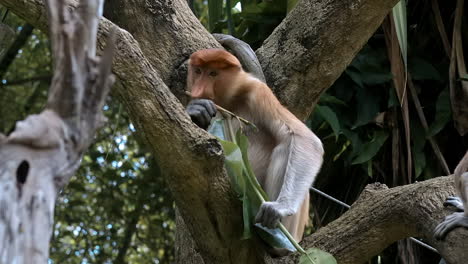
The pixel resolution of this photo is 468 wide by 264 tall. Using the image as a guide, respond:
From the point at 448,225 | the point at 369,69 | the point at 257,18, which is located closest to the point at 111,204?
the point at 257,18

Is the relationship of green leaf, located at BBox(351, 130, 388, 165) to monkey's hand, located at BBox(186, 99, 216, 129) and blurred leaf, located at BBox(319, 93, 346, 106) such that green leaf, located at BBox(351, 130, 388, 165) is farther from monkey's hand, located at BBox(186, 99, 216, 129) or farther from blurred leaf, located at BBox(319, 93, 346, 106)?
monkey's hand, located at BBox(186, 99, 216, 129)

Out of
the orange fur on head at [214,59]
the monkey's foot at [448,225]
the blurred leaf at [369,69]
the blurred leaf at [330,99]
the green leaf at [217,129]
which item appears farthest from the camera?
the blurred leaf at [369,69]

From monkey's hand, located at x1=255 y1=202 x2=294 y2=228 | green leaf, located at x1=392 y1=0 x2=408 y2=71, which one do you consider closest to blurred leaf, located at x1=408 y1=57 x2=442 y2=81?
green leaf, located at x1=392 y1=0 x2=408 y2=71

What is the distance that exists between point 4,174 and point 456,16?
12.6 feet

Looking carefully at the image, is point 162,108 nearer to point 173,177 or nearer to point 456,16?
point 173,177

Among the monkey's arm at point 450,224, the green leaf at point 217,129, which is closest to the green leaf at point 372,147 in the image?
the green leaf at point 217,129

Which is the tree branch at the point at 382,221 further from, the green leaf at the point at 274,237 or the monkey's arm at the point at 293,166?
the monkey's arm at the point at 293,166

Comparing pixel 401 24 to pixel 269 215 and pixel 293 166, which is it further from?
pixel 269 215

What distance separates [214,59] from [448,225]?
1477mm

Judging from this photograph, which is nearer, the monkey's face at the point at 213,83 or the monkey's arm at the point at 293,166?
the monkey's arm at the point at 293,166

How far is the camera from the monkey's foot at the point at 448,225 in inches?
117

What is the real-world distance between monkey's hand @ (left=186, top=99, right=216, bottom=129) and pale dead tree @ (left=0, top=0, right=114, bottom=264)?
202 centimetres

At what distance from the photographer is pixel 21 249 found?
1.36m

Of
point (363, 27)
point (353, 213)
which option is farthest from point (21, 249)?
point (363, 27)
